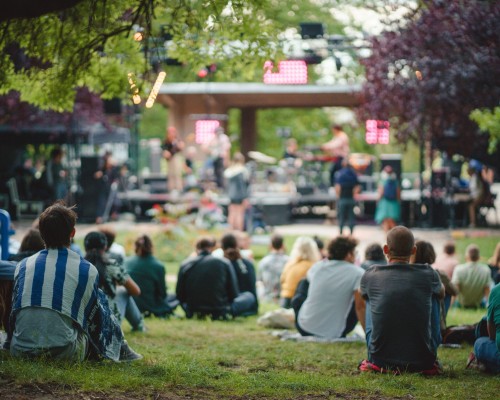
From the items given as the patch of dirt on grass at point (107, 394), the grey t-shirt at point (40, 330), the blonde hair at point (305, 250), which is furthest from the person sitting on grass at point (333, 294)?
the grey t-shirt at point (40, 330)

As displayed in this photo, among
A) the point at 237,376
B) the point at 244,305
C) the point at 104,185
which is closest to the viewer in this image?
the point at 237,376

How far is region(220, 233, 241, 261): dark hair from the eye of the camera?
35.3 ft

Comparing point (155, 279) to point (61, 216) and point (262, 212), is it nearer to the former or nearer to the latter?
point (61, 216)

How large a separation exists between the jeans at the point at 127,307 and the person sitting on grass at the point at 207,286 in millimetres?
1334

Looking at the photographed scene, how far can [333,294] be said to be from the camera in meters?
8.36

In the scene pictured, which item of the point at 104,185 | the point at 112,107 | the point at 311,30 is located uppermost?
the point at 311,30

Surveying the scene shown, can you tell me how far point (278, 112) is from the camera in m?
45.6

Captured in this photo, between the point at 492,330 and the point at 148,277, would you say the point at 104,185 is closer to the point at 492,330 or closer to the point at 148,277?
the point at 148,277

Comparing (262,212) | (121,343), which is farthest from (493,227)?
(121,343)

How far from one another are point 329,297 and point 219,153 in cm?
1941

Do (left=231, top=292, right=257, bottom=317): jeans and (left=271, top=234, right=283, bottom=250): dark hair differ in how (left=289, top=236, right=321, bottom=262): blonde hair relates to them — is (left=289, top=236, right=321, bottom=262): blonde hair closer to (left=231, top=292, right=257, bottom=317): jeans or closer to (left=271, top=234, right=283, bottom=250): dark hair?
(left=231, top=292, right=257, bottom=317): jeans

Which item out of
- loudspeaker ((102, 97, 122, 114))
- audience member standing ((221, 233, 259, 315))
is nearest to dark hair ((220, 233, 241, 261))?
audience member standing ((221, 233, 259, 315))

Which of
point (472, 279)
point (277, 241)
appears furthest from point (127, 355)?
point (472, 279)

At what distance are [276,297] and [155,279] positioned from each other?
9.24 ft
